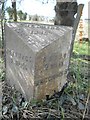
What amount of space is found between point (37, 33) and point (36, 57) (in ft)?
1.04

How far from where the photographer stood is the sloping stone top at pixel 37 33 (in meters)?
1.92

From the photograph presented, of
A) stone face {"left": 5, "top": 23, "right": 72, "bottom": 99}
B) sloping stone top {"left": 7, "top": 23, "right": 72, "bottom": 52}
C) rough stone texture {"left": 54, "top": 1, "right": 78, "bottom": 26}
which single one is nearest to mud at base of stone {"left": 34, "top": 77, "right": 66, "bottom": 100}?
stone face {"left": 5, "top": 23, "right": 72, "bottom": 99}

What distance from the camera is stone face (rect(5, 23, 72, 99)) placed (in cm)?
190

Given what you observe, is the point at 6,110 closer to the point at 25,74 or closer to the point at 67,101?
the point at 25,74

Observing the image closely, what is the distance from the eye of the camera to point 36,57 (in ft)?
6.02

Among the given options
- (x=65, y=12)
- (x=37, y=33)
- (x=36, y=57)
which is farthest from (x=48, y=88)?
(x=65, y=12)

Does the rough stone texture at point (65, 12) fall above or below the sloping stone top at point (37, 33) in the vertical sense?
above

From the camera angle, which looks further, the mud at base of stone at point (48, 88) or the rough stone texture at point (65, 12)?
the rough stone texture at point (65, 12)

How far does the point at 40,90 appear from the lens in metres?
1.99

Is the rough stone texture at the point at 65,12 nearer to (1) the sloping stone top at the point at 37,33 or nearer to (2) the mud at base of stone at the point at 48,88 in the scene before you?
(1) the sloping stone top at the point at 37,33

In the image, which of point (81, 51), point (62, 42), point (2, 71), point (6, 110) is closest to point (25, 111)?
point (6, 110)

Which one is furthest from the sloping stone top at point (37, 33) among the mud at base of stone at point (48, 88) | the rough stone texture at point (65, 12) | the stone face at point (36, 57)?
the rough stone texture at point (65, 12)

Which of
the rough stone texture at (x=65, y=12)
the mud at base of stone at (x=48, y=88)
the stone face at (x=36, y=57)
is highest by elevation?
the rough stone texture at (x=65, y=12)

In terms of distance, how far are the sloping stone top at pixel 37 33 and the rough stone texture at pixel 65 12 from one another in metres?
1.21
